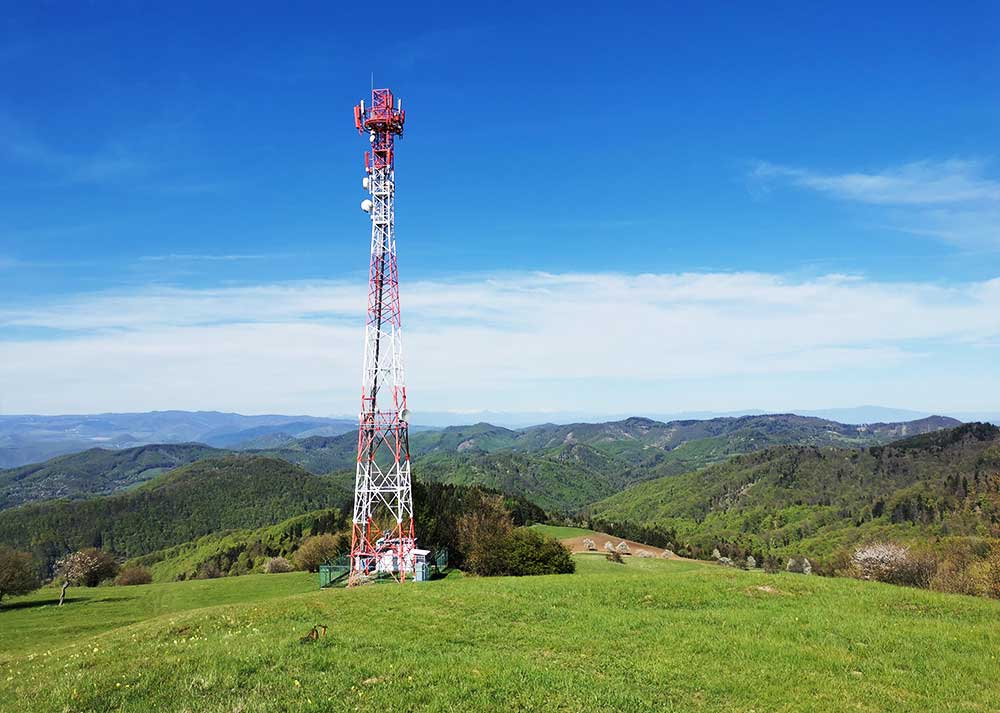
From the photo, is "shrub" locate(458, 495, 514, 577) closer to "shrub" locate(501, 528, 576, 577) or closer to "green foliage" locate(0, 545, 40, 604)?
"shrub" locate(501, 528, 576, 577)

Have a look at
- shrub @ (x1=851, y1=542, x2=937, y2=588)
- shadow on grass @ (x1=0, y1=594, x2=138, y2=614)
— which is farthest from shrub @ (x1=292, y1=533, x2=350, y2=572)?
shrub @ (x1=851, y1=542, x2=937, y2=588)

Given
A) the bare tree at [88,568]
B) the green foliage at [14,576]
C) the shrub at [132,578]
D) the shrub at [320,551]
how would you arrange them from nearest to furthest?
the green foliage at [14,576] → the bare tree at [88,568] → the shrub at [320,551] → the shrub at [132,578]

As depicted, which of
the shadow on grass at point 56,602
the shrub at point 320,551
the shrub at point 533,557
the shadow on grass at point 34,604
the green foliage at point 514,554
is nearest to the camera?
the shrub at point 533,557

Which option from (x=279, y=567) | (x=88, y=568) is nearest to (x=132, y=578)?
(x=88, y=568)

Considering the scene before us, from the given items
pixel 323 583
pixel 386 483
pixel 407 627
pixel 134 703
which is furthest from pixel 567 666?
pixel 323 583

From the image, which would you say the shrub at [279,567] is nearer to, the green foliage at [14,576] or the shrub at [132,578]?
the shrub at [132,578]

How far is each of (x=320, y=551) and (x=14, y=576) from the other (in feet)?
105

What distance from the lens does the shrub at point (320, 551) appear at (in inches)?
2909

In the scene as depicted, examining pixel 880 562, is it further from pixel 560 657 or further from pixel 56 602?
pixel 56 602

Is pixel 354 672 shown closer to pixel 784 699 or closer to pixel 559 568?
pixel 784 699

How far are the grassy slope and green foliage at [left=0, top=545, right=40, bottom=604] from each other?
41.1 meters

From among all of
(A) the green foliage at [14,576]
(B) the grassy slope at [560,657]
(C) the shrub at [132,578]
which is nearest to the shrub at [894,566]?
(B) the grassy slope at [560,657]

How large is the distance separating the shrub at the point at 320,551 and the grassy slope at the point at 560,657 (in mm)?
49604

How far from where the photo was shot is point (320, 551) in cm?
7700
